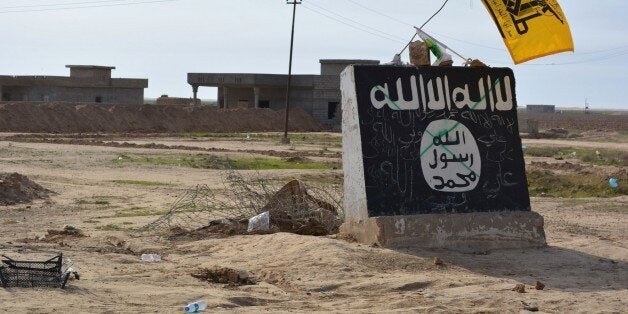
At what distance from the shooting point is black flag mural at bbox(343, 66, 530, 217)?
12.9m

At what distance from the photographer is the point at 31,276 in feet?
32.1

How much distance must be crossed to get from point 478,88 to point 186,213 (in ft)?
17.8

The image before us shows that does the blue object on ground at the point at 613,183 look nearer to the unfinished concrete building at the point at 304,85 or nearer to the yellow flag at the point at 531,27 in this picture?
the yellow flag at the point at 531,27

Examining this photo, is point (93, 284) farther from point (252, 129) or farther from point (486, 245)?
point (252, 129)

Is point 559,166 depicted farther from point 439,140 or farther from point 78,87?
point 78,87

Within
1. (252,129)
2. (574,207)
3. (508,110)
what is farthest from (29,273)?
(252,129)

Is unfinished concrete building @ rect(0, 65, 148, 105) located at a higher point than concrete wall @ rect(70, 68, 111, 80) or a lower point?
lower

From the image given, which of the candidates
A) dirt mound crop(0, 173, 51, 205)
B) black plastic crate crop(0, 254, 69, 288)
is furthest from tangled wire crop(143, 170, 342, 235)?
black plastic crate crop(0, 254, 69, 288)

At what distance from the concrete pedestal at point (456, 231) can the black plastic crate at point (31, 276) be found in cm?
402

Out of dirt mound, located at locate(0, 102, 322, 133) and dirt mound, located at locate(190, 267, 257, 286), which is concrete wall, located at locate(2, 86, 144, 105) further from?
dirt mound, located at locate(190, 267, 257, 286)

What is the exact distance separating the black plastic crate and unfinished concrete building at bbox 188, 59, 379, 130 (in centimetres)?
5656

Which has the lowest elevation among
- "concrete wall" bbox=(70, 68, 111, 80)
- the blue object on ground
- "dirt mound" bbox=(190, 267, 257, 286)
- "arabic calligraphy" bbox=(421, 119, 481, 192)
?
"dirt mound" bbox=(190, 267, 257, 286)

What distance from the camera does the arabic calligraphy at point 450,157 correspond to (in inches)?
514

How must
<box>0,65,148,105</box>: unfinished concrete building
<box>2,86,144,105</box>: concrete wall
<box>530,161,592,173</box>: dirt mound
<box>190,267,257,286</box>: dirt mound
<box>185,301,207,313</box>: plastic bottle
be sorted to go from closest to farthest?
<box>185,301,207,313</box>: plastic bottle, <box>190,267,257,286</box>: dirt mound, <box>530,161,592,173</box>: dirt mound, <box>0,65,148,105</box>: unfinished concrete building, <box>2,86,144,105</box>: concrete wall
